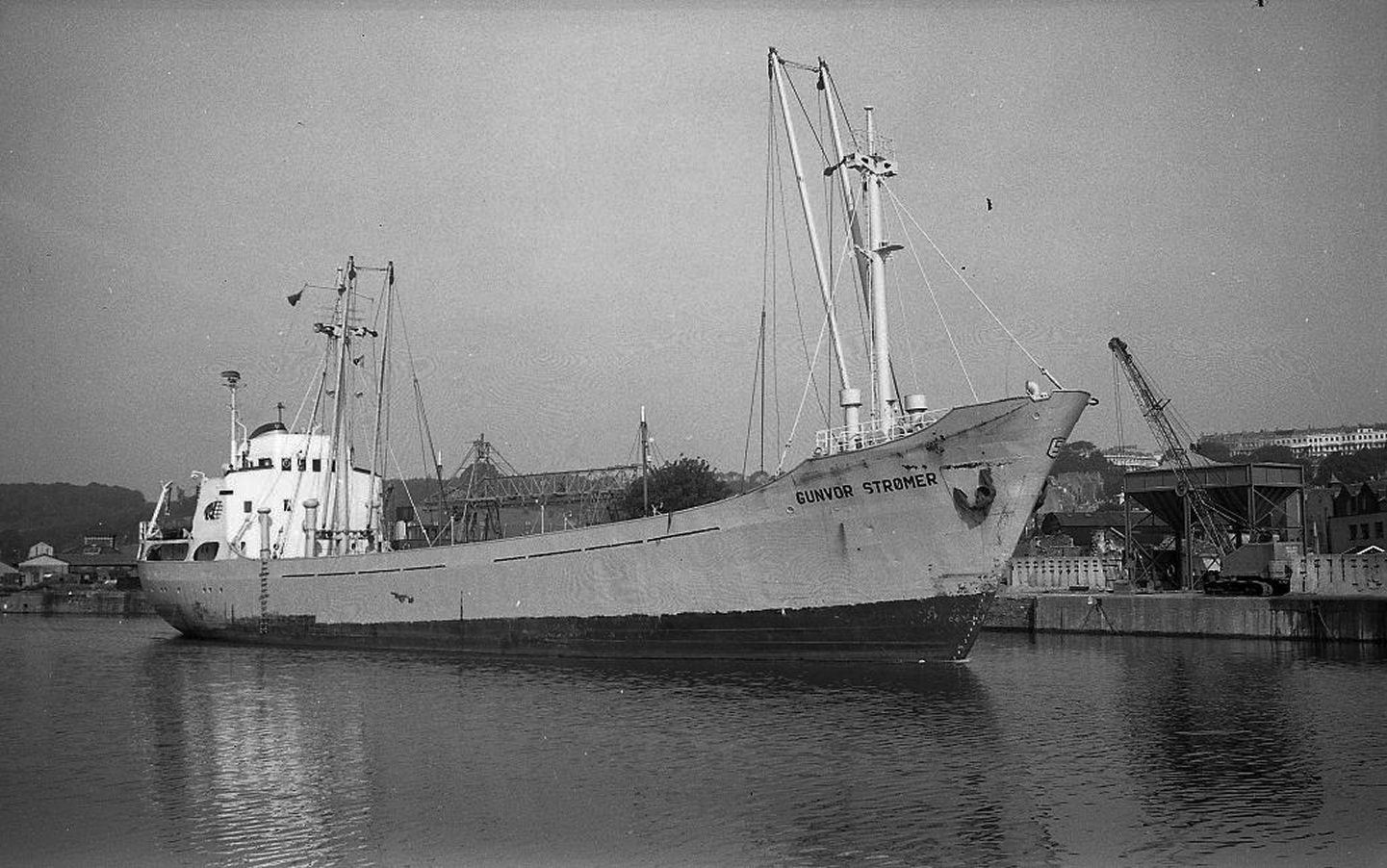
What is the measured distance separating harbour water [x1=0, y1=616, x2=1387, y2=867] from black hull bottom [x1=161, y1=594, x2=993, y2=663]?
866mm

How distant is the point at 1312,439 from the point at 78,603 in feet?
555

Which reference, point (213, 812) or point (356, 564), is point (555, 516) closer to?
point (356, 564)

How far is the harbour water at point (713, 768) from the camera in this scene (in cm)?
1066

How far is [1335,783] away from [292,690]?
65.4ft

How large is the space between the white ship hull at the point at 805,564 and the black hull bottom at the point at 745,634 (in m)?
0.03

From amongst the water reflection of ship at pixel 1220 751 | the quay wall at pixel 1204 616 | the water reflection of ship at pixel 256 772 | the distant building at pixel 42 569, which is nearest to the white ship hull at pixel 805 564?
the water reflection of ship at pixel 1220 751

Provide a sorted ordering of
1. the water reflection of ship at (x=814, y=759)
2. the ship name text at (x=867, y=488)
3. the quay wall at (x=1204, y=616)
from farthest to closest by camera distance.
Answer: the quay wall at (x=1204, y=616) → the ship name text at (x=867, y=488) → the water reflection of ship at (x=814, y=759)

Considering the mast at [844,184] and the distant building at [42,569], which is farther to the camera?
the distant building at [42,569]

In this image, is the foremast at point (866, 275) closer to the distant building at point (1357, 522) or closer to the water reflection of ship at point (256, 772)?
the water reflection of ship at point (256, 772)

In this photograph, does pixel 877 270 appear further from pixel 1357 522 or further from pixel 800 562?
pixel 1357 522

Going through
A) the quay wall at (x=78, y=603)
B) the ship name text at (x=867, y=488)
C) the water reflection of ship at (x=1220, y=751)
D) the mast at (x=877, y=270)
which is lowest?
the quay wall at (x=78, y=603)

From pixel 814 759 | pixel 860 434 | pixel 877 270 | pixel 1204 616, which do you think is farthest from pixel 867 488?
pixel 1204 616

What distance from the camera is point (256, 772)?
1445 centimetres

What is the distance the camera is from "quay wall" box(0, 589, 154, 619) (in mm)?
71625
